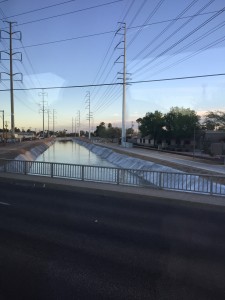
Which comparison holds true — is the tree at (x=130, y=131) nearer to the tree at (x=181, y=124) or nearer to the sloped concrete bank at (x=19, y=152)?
the tree at (x=181, y=124)

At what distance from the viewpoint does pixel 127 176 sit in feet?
64.3

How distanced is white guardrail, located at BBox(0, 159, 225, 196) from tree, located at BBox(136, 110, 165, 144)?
62.5 meters

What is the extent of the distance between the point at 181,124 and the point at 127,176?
62.6m

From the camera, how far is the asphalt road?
5820mm

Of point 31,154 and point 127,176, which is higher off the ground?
point 127,176

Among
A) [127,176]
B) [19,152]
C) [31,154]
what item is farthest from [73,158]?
[127,176]

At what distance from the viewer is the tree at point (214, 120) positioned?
85.8 m

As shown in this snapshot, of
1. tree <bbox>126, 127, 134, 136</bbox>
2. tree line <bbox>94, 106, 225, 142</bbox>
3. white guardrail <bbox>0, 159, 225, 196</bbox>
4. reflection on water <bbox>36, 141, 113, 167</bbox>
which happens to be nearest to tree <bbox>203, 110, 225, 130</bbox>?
tree line <bbox>94, 106, 225, 142</bbox>

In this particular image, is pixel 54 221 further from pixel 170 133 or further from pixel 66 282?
pixel 170 133

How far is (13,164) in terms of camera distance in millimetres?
24828

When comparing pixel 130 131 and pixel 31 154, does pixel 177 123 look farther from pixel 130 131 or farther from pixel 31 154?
pixel 130 131

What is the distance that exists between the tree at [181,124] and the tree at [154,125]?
6.88 feet

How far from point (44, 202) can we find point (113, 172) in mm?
6341

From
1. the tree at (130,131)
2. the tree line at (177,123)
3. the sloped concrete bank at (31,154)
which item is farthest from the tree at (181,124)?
the tree at (130,131)
